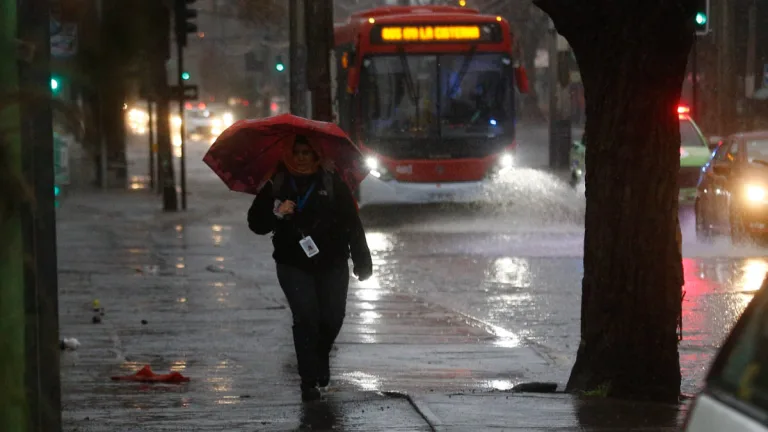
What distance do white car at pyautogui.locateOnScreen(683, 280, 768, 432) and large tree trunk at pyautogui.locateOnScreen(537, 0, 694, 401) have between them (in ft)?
15.1

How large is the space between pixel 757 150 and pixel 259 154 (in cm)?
1124

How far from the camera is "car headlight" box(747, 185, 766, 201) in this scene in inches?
672

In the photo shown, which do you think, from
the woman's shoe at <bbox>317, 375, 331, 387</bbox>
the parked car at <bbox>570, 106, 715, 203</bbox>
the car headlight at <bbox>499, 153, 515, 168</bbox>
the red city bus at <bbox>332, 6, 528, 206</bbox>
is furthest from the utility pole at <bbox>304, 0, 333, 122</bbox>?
the parked car at <bbox>570, 106, 715, 203</bbox>

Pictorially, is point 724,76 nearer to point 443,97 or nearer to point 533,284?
point 443,97

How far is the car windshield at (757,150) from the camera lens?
59.1 feet

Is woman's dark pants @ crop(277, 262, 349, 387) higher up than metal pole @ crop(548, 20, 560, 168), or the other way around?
woman's dark pants @ crop(277, 262, 349, 387)

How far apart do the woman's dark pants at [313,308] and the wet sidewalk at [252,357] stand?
251 millimetres

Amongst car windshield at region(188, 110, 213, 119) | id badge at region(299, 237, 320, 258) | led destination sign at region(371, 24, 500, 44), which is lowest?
car windshield at region(188, 110, 213, 119)

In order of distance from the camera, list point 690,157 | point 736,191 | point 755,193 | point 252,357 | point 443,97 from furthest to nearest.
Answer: point 690,157 < point 443,97 < point 736,191 < point 755,193 < point 252,357

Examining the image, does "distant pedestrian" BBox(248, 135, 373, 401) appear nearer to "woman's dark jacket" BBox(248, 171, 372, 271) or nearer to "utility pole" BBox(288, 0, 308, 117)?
"woman's dark jacket" BBox(248, 171, 372, 271)

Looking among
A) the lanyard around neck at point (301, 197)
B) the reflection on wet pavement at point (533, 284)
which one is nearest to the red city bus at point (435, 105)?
the reflection on wet pavement at point (533, 284)

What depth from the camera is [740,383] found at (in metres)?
2.70

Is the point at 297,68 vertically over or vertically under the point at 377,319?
over

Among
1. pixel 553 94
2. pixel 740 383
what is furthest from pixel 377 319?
pixel 553 94
